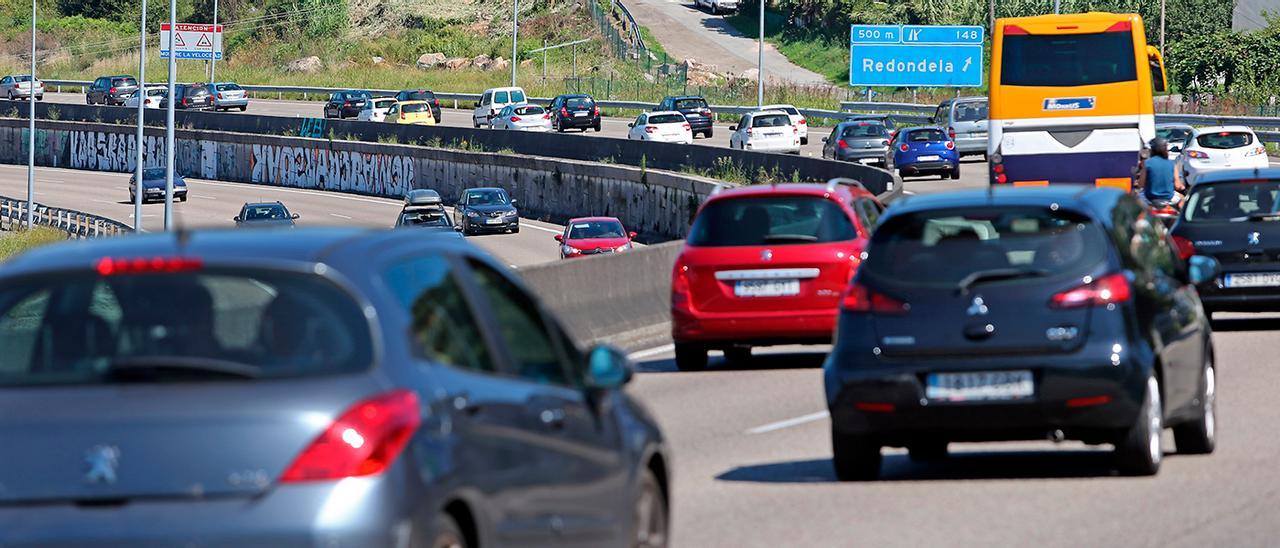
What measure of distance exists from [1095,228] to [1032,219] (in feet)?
1.05

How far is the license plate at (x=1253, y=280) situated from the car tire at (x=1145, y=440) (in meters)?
9.51

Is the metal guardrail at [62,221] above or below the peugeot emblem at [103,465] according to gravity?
below

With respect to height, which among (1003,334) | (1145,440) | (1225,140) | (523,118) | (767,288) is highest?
(523,118)

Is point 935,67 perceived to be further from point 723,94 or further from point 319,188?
point 319,188

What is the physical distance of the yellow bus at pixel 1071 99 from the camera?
104ft

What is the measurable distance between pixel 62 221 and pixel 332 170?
20030mm

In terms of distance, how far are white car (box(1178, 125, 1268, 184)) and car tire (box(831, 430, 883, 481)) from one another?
35185 millimetres

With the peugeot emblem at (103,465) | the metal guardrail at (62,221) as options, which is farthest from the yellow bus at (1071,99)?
the metal guardrail at (62,221)

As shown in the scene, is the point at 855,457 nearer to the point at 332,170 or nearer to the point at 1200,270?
the point at 1200,270

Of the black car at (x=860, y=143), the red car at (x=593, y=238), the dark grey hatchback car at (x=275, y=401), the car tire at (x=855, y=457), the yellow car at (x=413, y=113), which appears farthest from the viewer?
the yellow car at (x=413, y=113)

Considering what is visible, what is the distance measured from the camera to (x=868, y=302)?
450 inches

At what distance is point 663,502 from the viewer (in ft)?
26.2

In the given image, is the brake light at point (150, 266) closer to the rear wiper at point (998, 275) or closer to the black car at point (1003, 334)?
the black car at point (1003, 334)

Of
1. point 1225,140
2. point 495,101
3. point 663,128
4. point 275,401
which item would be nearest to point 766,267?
point 275,401
